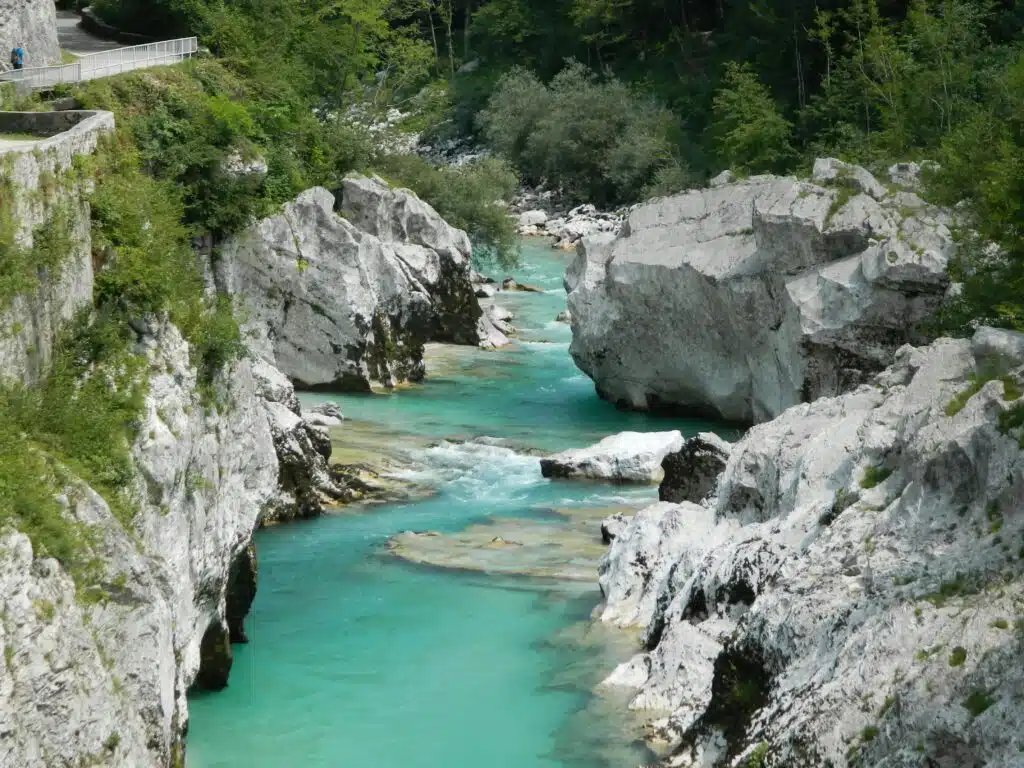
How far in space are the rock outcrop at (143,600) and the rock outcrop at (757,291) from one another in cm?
1530

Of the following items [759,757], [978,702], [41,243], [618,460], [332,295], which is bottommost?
[618,460]

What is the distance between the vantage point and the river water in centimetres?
1780

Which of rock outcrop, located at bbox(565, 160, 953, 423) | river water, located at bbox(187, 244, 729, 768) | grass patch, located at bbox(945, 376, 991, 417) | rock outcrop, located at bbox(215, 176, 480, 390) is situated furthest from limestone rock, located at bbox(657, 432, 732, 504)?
rock outcrop, located at bbox(215, 176, 480, 390)

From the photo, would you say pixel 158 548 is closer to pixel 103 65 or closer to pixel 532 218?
pixel 103 65

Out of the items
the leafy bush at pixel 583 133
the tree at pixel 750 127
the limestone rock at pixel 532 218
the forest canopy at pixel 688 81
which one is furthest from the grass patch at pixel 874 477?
the limestone rock at pixel 532 218

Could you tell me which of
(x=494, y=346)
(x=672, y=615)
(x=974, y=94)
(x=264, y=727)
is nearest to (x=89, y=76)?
(x=264, y=727)

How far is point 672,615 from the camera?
19.0 m

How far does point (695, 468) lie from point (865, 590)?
38.5 feet

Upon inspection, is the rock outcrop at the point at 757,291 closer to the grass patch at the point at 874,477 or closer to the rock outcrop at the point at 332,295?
the rock outcrop at the point at 332,295

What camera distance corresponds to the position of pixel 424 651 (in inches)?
829

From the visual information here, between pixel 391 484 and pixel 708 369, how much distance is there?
9.08 m

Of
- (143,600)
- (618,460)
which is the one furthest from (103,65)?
(143,600)

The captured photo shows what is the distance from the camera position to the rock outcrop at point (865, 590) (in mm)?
11688

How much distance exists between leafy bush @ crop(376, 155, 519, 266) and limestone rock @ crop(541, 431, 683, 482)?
17986mm
